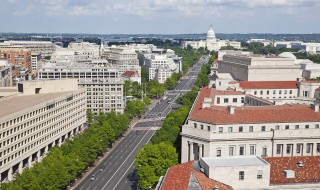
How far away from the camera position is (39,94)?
480 feet

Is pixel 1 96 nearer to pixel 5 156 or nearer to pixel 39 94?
pixel 39 94

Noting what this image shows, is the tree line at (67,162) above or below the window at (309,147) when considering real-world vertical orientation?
below

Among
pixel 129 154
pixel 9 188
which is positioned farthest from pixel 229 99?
pixel 9 188

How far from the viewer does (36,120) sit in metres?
123

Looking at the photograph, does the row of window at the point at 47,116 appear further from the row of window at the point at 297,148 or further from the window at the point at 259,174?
the row of window at the point at 297,148

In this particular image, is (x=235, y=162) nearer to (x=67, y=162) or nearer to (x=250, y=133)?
(x=250, y=133)

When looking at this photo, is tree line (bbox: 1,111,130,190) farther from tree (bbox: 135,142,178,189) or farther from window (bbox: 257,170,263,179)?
window (bbox: 257,170,263,179)

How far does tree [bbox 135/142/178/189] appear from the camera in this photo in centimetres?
9731

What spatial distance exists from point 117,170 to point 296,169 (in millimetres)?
58815

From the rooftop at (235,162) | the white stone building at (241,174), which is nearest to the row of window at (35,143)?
the rooftop at (235,162)

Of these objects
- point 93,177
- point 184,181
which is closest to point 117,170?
point 93,177

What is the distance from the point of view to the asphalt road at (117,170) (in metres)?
108

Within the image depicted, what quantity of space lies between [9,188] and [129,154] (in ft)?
173

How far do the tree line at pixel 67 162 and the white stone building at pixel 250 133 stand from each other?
27983 millimetres
